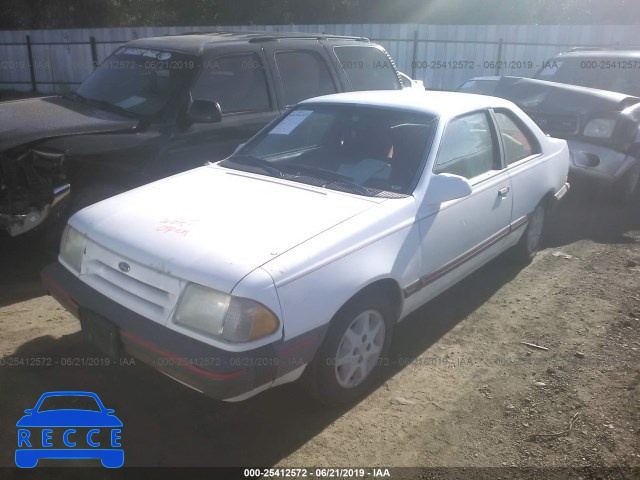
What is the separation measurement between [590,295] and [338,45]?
3675 mm

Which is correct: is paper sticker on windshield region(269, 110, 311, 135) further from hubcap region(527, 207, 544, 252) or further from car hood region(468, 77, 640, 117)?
car hood region(468, 77, 640, 117)

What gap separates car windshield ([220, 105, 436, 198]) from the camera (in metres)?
3.63

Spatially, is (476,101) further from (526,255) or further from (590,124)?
(590,124)

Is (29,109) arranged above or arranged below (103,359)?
above

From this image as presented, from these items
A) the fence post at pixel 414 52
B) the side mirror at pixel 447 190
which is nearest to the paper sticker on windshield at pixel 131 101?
the side mirror at pixel 447 190

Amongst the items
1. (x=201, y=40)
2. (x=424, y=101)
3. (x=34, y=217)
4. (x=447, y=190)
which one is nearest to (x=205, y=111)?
(x=201, y=40)

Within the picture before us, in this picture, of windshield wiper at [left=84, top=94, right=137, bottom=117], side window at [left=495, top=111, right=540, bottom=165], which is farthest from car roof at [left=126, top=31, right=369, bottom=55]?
side window at [left=495, top=111, right=540, bottom=165]

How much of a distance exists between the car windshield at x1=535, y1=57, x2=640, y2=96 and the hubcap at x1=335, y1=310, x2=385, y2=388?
6740 millimetres

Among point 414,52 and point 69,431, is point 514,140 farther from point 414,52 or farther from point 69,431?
point 414,52

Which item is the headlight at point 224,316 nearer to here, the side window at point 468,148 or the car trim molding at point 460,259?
the car trim molding at point 460,259

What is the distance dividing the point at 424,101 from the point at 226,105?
6.61ft

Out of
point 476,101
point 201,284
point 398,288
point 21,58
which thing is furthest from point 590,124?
point 21,58

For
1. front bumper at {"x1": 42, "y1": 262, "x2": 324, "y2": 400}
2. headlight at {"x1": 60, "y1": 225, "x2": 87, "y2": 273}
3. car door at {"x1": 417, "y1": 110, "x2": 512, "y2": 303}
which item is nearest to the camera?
front bumper at {"x1": 42, "y1": 262, "x2": 324, "y2": 400}

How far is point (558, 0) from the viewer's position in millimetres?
23203
